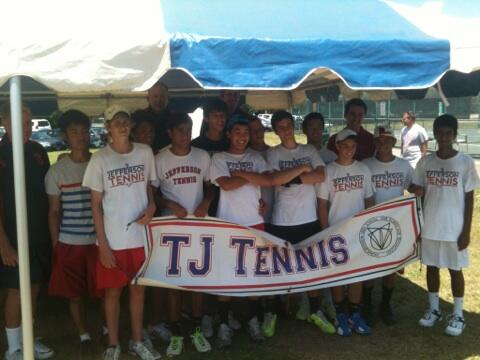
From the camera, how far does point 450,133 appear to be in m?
3.90

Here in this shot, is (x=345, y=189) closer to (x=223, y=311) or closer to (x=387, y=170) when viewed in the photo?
(x=387, y=170)

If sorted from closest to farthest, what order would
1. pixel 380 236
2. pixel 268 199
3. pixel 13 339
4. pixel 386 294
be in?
pixel 13 339
pixel 380 236
pixel 268 199
pixel 386 294

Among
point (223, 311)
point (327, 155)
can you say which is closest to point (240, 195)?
point (223, 311)

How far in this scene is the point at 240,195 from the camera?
3.75 m

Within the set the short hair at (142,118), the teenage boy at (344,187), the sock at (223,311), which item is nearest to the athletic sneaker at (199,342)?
the sock at (223,311)

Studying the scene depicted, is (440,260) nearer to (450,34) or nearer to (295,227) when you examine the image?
(295,227)

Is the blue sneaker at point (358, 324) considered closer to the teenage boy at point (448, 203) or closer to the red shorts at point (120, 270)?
the teenage boy at point (448, 203)

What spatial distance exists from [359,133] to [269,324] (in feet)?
6.46

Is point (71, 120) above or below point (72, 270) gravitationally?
above

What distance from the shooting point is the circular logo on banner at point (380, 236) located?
13.0ft

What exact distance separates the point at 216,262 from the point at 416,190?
178cm

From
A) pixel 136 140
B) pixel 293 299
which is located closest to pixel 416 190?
pixel 293 299

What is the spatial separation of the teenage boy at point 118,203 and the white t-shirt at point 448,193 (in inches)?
89.5

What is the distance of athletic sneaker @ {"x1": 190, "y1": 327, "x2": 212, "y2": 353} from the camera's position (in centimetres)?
384
